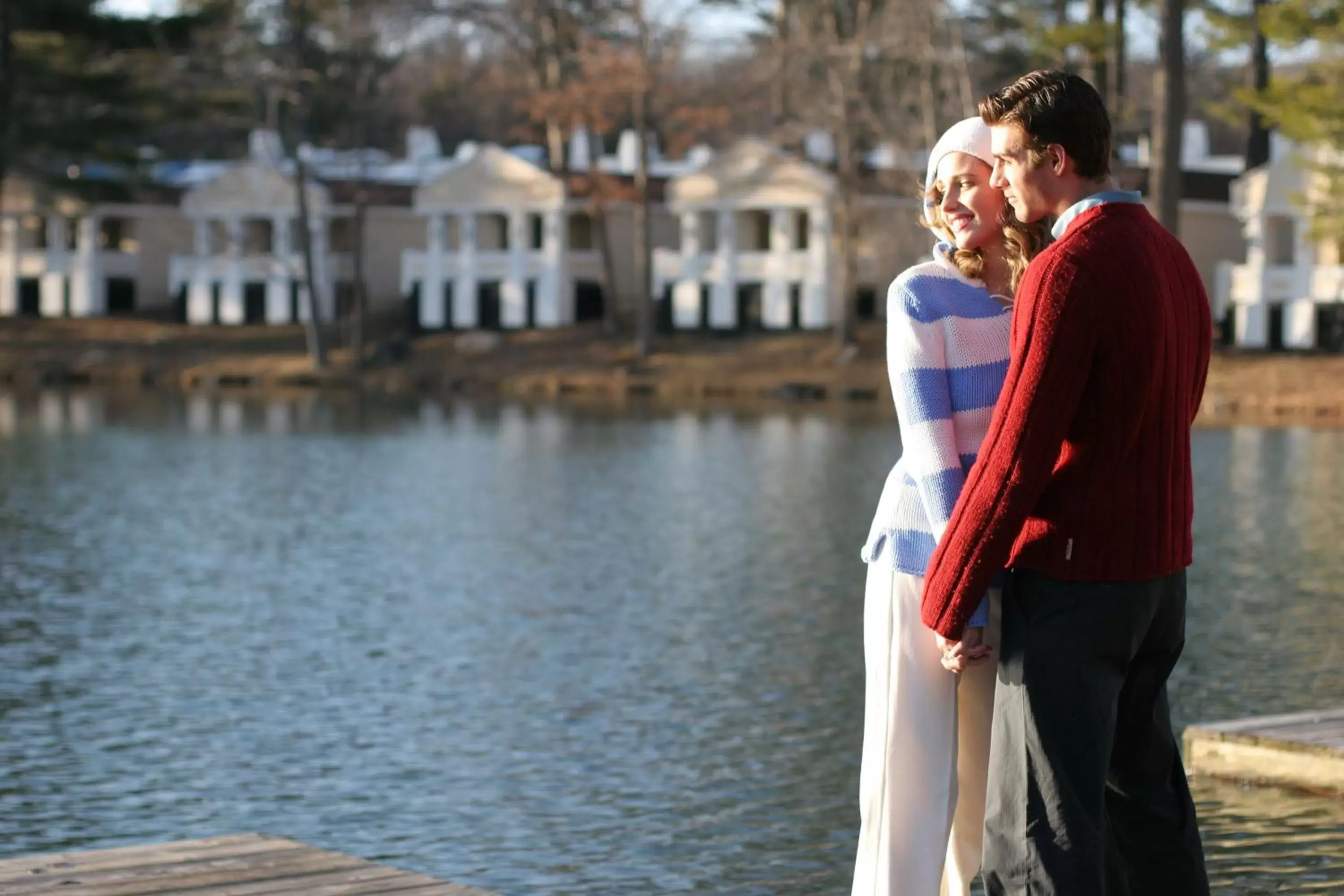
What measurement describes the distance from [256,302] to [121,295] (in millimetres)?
6023

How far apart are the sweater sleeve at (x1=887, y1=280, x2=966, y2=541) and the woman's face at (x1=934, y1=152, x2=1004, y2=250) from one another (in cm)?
20

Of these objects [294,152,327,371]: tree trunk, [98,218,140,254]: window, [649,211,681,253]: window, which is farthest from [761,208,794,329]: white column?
[98,218,140,254]: window

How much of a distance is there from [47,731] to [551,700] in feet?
8.32

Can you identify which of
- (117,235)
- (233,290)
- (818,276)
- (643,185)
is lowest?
(233,290)

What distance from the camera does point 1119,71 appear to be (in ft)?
166

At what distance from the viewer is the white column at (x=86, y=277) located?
250ft

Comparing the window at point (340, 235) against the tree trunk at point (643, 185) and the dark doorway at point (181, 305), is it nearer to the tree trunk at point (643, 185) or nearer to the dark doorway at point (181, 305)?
the dark doorway at point (181, 305)

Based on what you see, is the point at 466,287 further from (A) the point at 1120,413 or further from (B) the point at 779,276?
(A) the point at 1120,413

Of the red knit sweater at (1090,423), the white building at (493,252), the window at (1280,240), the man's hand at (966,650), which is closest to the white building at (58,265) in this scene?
the white building at (493,252)

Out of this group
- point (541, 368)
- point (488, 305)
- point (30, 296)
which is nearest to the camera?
point (541, 368)

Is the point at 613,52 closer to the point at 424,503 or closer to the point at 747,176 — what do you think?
the point at 747,176

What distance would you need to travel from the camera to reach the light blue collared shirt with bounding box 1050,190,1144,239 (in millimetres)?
5027

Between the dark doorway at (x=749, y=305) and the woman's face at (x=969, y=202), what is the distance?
196 feet

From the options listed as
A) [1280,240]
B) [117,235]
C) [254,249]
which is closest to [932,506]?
[1280,240]
